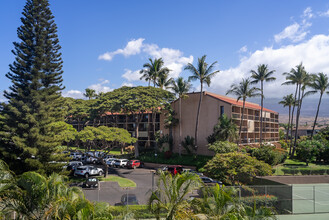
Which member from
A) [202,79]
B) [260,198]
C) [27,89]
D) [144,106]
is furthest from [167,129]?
[260,198]

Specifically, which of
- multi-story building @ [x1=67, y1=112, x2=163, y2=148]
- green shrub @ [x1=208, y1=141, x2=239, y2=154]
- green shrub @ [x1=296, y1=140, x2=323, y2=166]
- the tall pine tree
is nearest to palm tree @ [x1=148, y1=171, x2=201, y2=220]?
the tall pine tree

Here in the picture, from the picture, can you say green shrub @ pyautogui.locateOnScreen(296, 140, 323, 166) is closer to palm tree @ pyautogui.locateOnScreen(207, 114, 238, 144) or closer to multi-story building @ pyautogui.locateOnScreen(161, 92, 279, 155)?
multi-story building @ pyautogui.locateOnScreen(161, 92, 279, 155)

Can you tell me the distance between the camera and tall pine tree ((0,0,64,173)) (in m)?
22.4

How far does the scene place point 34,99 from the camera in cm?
2302

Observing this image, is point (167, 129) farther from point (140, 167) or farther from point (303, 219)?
point (303, 219)

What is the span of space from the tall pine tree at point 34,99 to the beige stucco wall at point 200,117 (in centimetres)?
2238

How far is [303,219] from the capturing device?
555 inches

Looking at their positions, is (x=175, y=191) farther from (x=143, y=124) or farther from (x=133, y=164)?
(x=143, y=124)

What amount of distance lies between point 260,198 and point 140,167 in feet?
83.1

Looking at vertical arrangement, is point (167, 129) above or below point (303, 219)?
above

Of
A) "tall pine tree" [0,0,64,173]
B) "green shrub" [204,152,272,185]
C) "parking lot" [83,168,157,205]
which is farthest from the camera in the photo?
"tall pine tree" [0,0,64,173]

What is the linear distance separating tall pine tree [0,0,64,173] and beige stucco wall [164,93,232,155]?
881 inches

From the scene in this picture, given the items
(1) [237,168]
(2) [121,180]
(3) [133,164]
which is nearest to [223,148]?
(1) [237,168]

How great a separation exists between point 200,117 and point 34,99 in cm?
2536
